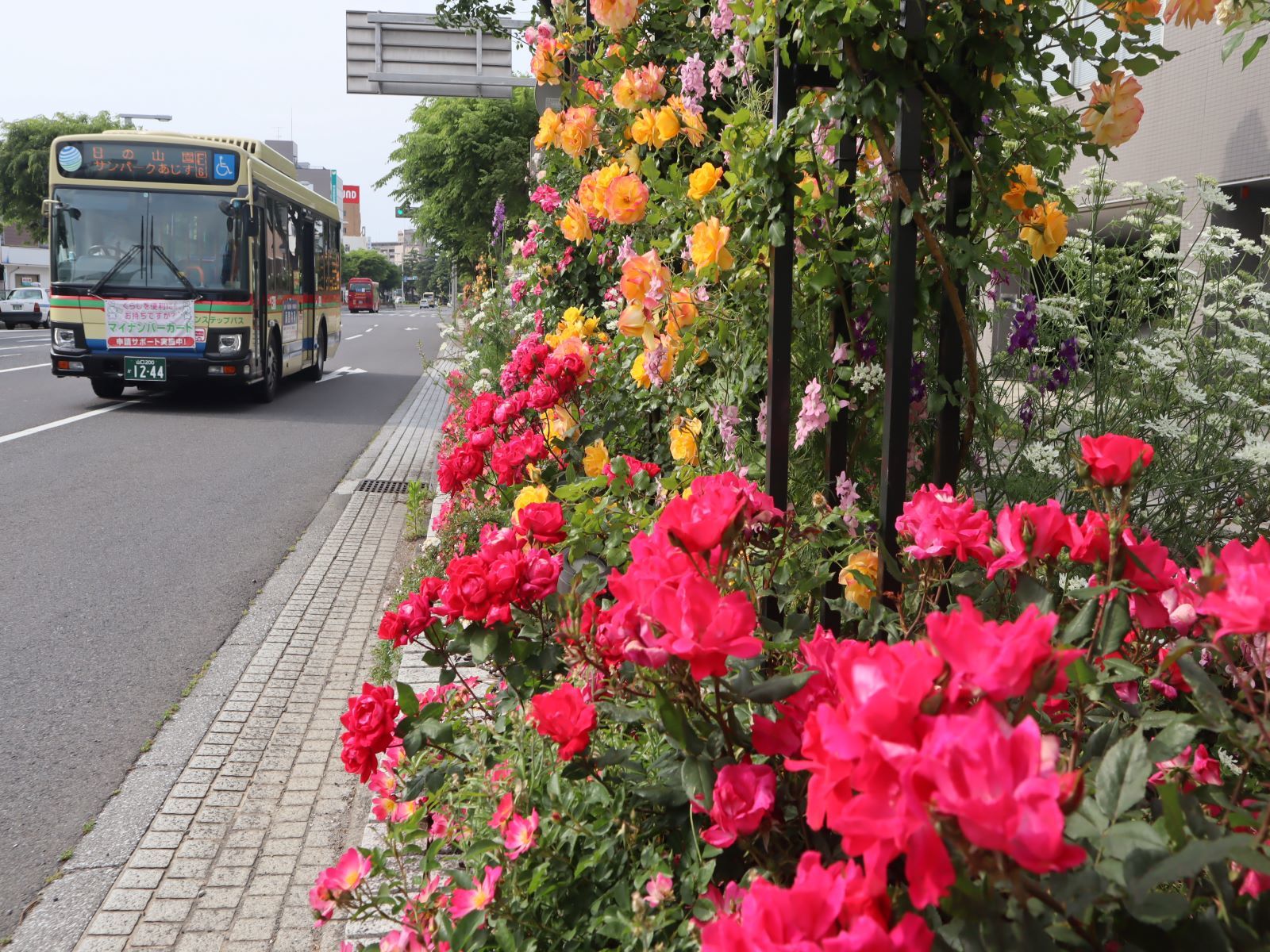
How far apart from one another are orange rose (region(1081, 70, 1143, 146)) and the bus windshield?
1182 cm

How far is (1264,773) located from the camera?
179 cm

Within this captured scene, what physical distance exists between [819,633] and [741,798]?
0.30 m

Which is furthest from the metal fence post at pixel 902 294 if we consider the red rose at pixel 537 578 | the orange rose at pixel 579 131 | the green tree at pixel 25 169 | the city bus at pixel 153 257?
the green tree at pixel 25 169

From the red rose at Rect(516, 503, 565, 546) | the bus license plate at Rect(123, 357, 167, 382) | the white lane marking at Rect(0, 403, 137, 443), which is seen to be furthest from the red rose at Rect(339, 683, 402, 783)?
the bus license plate at Rect(123, 357, 167, 382)

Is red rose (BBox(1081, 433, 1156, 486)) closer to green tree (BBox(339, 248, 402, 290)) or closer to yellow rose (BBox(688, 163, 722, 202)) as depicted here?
yellow rose (BBox(688, 163, 722, 202))

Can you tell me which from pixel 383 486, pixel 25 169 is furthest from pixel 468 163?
A: pixel 25 169

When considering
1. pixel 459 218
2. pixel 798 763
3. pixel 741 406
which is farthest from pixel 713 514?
pixel 459 218

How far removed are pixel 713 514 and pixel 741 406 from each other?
5.05ft

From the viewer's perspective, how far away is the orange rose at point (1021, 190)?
8.09ft

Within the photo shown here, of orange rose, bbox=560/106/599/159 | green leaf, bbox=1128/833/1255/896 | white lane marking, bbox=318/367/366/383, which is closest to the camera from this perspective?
green leaf, bbox=1128/833/1255/896

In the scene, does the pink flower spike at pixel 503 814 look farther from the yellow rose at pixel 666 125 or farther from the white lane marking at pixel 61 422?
the white lane marking at pixel 61 422

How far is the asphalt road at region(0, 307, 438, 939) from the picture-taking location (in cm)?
368

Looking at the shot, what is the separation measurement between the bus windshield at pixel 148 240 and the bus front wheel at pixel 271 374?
5.84ft

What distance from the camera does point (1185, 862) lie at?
34.5 inches
